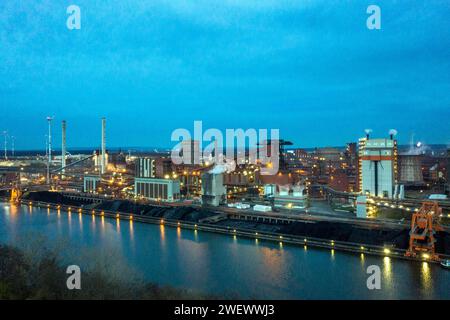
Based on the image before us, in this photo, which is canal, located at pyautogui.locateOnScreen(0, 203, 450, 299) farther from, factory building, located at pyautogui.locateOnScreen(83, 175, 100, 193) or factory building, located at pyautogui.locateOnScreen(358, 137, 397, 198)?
factory building, located at pyautogui.locateOnScreen(83, 175, 100, 193)

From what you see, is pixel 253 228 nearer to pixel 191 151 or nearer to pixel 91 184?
pixel 91 184

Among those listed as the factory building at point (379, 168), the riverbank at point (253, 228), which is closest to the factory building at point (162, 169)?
the riverbank at point (253, 228)

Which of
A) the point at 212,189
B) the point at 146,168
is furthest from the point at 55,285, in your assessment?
the point at 146,168

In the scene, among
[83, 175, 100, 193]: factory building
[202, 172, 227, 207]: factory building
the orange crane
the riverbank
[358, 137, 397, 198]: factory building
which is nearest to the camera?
the orange crane

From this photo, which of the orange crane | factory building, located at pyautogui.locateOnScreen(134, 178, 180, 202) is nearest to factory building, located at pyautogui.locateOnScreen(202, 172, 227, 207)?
factory building, located at pyautogui.locateOnScreen(134, 178, 180, 202)

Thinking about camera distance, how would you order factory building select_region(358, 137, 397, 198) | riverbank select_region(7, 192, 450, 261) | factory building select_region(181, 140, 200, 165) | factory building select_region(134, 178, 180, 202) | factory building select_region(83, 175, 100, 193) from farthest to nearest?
factory building select_region(181, 140, 200, 165), factory building select_region(83, 175, 100, 193), factory building select_region(134, 178, 180, 202), factory building select_region(358, 137, 397, 198), riverbank select_region(7, 192, 450, 261)
